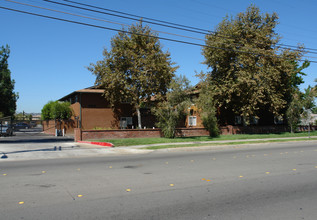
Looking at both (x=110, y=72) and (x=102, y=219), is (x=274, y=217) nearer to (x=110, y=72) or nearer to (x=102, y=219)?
(x=102, y=219)

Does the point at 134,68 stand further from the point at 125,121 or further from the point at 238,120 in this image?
the point at 238,120

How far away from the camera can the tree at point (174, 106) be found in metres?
25.2

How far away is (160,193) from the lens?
651 cm

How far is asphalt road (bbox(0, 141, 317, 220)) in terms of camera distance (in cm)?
512

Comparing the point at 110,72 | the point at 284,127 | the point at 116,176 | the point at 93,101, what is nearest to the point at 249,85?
the point at 284,127

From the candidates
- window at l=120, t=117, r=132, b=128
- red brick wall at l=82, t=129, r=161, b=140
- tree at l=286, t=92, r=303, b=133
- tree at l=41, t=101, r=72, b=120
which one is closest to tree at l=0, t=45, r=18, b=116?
tree at l=41, t=101, r=72, b=120

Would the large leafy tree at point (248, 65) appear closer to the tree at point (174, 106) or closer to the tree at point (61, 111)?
the tree at point (174, 106)

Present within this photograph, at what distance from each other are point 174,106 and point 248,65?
36.0 feet

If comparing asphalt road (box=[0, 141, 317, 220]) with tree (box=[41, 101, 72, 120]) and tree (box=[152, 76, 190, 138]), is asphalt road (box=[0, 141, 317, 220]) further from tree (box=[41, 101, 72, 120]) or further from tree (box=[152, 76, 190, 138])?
tree (box=[41, 101, 72, 120])

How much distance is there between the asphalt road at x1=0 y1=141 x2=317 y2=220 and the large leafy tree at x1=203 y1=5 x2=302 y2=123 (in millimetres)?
21474

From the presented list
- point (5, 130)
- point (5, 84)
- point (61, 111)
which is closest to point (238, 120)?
point (61, 111)

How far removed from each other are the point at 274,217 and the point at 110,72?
26.4 m

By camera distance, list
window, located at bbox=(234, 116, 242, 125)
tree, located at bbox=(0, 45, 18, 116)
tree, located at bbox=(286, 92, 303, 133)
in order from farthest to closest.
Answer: tree, located at bbox=(0, 45, 18, 116) → window, located at bbox=(234, 116, 242, 125) → tree, located at bbox=(286, 92, 303, 133)

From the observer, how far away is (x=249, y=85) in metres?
29.3
